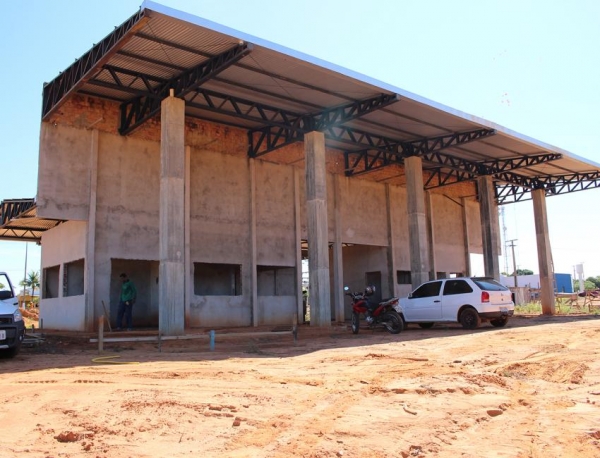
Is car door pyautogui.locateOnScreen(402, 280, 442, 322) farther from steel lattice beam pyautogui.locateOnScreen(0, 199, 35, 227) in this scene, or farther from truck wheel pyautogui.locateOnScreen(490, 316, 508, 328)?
steel lattice beam pyautogui.locateOnScreen(0, 199, 35, 227)

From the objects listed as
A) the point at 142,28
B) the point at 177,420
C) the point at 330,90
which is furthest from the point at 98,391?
the point at 330,90

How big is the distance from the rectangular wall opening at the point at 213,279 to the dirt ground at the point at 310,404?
37.9 ft

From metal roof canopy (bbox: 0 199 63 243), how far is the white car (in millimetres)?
13048

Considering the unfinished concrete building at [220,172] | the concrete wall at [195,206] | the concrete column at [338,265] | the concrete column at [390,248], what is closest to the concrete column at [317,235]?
the unfinished concrete building at [220,172]

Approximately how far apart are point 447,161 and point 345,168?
17.7 ft

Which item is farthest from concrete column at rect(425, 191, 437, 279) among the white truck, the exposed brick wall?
the white truck

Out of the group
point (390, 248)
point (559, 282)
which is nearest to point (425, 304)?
point (390, 248)

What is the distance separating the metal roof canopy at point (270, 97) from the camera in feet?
48.0

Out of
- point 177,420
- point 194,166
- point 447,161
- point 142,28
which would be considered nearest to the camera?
point 177,420

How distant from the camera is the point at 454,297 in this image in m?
16.3

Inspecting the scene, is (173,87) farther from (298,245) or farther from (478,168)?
(478,168)

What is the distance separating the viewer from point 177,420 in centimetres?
529

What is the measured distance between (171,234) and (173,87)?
4624mm

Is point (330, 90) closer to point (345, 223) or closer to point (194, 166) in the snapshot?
point (194, 166)
